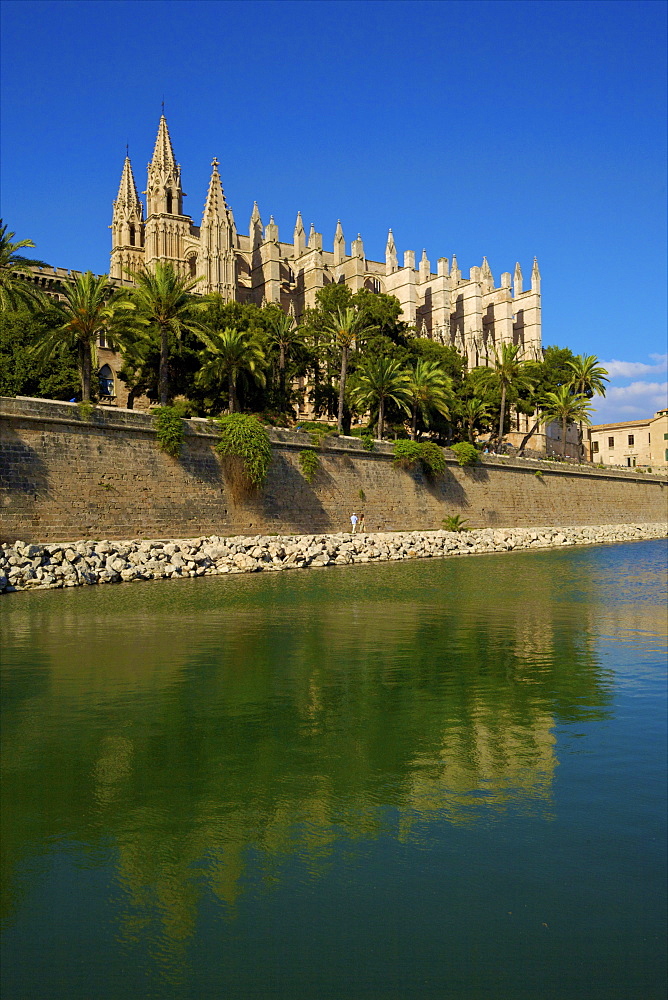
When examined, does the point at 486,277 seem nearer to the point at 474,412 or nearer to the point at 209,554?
the point at 474,412

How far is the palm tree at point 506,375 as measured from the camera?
49.9 metres

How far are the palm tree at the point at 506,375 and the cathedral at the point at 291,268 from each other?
10.9 m

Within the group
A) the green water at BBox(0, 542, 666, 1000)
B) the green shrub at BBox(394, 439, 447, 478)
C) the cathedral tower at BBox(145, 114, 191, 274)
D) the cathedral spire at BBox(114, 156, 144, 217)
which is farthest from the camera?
the cathedral spire at BBox(114, 156, 144, 217)

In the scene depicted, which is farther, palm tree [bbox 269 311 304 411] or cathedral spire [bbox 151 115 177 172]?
cathedral spire [bbox 151 115 177 172]

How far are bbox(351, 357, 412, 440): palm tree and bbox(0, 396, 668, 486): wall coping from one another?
13.7 feet

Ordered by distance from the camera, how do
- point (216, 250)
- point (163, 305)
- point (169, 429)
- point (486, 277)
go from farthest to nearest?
1. point (486, 277)
2. point (216, 250)
3. point (163, 305)
4. point (169, 429)

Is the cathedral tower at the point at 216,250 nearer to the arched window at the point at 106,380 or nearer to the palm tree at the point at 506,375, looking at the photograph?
the arched window at the point at 106,380

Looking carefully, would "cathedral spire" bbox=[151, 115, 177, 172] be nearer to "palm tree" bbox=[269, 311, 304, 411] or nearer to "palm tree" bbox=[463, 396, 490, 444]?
"palm tree" bbox=[269, 311, 304, 411]

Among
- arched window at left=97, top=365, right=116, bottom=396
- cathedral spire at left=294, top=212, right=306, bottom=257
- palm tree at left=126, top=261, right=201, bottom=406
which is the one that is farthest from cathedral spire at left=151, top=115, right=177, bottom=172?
palm tree at left=126, top=261, right=201, bottom=406

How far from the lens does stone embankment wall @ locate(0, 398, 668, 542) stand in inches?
931

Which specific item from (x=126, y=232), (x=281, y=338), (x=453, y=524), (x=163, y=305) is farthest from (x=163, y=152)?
(x=453, y=524)

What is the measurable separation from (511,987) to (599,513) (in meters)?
50.6

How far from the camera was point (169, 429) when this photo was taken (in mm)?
27156

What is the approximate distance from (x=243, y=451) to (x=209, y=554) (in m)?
5.88
